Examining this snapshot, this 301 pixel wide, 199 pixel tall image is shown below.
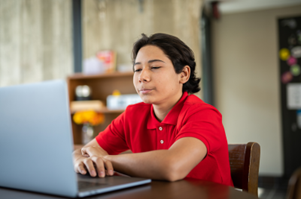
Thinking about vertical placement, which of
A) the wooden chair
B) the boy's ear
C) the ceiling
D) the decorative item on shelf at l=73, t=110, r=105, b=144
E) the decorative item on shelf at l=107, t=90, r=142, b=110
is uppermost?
the ceiling

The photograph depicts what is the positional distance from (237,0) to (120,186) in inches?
173

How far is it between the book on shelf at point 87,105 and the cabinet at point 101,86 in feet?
0.32

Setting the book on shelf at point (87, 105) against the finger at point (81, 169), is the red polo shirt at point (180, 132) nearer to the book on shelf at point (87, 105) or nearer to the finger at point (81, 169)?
the finger at point (81, 169)

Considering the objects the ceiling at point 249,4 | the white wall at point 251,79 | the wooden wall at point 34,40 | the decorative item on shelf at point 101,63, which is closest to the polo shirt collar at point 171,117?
the decorative item on shelf at point 101,63

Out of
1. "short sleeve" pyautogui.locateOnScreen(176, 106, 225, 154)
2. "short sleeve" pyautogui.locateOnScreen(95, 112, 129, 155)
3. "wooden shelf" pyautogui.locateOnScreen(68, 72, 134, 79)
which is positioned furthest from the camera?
"wooden shelf" pyautogui.locateOnScreen(68, 72, 134, 79)

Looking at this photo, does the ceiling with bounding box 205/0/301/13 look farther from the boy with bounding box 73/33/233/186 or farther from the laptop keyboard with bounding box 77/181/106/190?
the laptop keyboard with bounding box 77/181/106/190

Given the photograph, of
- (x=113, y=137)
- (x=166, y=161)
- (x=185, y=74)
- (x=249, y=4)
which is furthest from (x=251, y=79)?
(x=166, y=161)

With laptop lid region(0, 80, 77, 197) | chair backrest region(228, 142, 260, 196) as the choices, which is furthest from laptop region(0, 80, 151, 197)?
chair backrest region(228, 142, 260, 196)

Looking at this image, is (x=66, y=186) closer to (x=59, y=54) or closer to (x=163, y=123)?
(x=163, y=123)

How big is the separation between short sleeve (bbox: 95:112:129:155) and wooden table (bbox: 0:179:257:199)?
2.14 feet

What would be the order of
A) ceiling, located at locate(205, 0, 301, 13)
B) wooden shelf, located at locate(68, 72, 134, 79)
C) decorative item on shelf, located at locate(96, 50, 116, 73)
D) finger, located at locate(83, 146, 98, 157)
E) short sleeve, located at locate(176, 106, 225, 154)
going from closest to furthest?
short sleeve, located at locate(176, 106, 225, 154)
finger, located at locate(83, 146, 98, 157)
wooden shelf, located at locate(68, 72, 134, 79)
decorative item on shelf, located at locate(96, 50, 116, 73)
ceiling, located at locate(205, 0, 301, 13)

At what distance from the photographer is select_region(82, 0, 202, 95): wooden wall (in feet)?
11.8

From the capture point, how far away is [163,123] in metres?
1.19

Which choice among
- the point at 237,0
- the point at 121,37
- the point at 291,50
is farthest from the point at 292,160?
the point at 121,37
